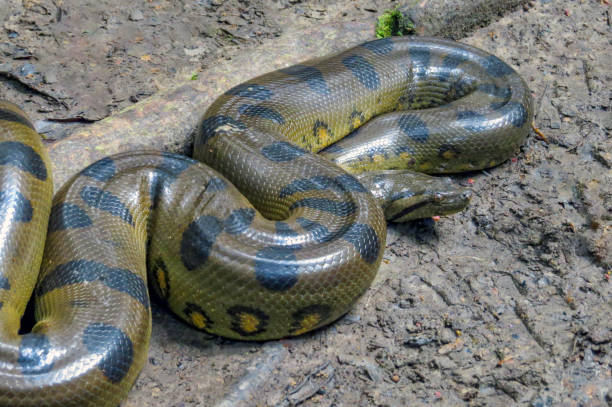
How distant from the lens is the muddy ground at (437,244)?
4.84m

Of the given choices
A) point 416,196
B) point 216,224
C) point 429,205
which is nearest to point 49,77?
point 216,224

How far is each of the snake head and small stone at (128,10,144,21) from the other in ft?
13.3

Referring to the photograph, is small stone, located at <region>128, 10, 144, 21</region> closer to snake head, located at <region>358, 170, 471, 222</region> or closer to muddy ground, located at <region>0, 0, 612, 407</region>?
muddy ground, located at <region>0, 0, 612, 407</region>

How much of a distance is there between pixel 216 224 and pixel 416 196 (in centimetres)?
220

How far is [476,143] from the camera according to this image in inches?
272

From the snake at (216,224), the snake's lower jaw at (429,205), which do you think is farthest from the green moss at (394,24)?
the snake's lower jaw at (429,205)

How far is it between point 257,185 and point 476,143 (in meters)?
2.59

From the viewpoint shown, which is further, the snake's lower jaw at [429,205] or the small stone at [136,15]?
the small stone at [136,15]

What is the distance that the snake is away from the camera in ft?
15.0

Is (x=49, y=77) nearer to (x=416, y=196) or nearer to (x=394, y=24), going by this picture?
(x=394, y=24)

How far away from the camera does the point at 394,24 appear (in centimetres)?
844

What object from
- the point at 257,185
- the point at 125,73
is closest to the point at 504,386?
the point at 257,185

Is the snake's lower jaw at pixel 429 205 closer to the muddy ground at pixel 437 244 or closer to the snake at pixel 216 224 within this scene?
the snake at pixel 216 224

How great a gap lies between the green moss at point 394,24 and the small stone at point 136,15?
126 inches
